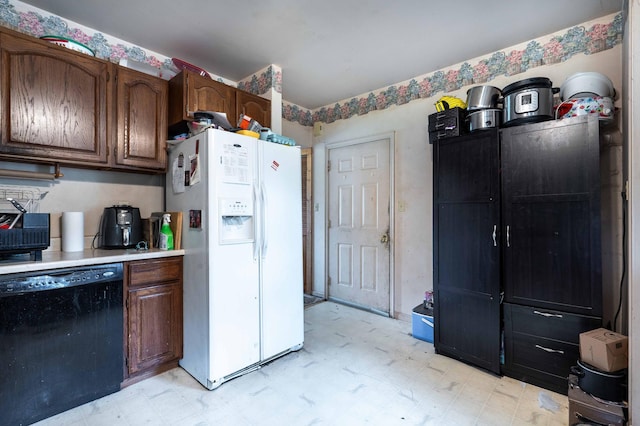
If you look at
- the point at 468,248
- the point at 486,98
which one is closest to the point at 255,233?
the point at 468,248

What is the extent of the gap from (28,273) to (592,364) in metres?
3.21

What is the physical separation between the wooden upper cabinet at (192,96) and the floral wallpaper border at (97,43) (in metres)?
0.34

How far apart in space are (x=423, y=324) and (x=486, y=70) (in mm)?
2457

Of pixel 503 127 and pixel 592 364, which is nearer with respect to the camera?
pixel 592 364

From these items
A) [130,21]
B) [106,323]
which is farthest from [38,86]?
[106,323]

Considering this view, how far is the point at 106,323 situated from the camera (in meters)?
1.93

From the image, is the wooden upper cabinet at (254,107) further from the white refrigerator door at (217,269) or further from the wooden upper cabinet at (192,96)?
the white refrigerator door at (217,269)

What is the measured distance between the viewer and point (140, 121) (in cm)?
234

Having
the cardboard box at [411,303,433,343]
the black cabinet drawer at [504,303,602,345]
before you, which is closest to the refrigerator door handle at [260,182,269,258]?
the cardboard box at [411,303,433,343]

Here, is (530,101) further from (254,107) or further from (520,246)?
(254,107)

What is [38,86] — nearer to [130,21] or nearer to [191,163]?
[130,21]

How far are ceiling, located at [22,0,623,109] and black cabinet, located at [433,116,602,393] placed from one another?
855 mm

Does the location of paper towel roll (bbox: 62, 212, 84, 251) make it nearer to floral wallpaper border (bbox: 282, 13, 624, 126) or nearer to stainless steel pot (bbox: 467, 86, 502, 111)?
floral wallpaper border (bbox: 282, 13, 624, 126)

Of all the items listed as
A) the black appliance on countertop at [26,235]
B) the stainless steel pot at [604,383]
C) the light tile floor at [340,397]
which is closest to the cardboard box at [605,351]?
the stainless steel pot at [604,383]
